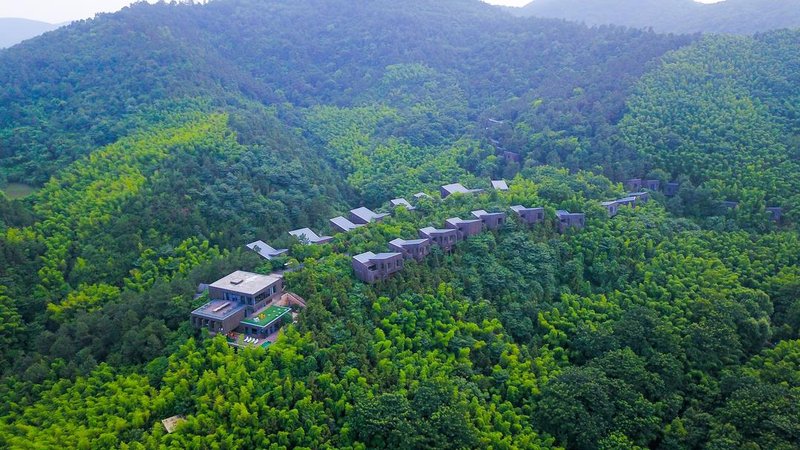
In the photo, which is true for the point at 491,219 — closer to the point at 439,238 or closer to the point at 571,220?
the point at 439,238

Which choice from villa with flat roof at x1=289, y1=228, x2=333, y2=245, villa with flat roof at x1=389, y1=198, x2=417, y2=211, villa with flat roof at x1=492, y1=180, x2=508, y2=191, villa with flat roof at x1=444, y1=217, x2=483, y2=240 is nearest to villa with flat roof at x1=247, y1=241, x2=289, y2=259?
villa with flat roof at x1=289, y1=228, x2=333, y2=245

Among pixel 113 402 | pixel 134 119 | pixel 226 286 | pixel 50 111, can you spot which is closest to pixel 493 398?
pixel 226 286

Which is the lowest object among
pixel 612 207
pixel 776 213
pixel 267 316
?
pixel 776 213

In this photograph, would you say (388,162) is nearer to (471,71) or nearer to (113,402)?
(471,71)

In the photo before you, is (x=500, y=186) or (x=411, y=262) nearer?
(x=411, y=262)

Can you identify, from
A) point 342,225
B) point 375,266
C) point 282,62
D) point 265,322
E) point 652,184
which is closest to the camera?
point 265,322

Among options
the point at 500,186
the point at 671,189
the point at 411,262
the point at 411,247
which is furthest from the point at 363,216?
the point at 671,189
